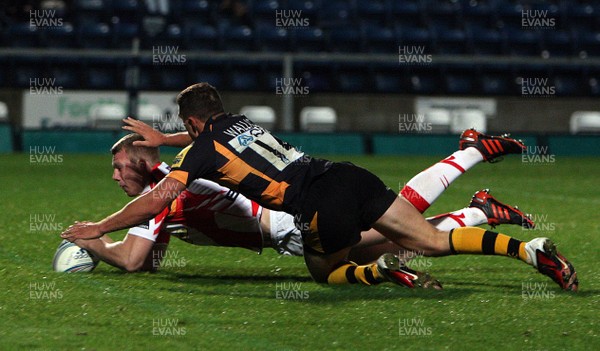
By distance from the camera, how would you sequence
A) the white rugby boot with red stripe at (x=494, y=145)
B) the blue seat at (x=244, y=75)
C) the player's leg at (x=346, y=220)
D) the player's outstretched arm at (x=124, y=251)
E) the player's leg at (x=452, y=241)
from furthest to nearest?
the blue seat at (x=244, y=75) → the white rugby boot with red stripe at (x=494, y=145) → the player's outstretched arm at (x=124, y=251) → the player's leg at (x=452, y=241) → the player's leg at (x=346, y=220)

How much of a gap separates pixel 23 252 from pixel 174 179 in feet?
7.21

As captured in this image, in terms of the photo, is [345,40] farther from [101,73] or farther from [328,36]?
[101,73]

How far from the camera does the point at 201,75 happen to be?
19969 mm

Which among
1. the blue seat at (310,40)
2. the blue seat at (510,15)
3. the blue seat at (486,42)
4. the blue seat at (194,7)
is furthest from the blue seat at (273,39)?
the blue seat at (510,15)

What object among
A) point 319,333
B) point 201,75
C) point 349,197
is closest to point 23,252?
point 349,197

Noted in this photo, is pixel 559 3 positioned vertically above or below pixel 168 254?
above

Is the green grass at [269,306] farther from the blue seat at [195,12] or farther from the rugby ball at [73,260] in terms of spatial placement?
the blue seat at [195,12]

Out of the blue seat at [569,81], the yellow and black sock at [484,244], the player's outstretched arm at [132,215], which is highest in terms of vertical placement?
the blue seat at [569,81]

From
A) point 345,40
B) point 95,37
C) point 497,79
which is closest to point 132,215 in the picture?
point 95,37

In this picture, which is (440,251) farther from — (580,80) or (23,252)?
(580,80)

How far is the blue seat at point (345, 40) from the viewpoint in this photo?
20.3 meters

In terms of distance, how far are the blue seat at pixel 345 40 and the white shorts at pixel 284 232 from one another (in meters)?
14.3

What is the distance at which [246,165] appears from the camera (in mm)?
5570

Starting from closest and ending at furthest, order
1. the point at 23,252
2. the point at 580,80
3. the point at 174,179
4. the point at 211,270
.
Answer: the point at 174,179 → the point at 211,270 → the point at 23,252 → the point at 580,80
